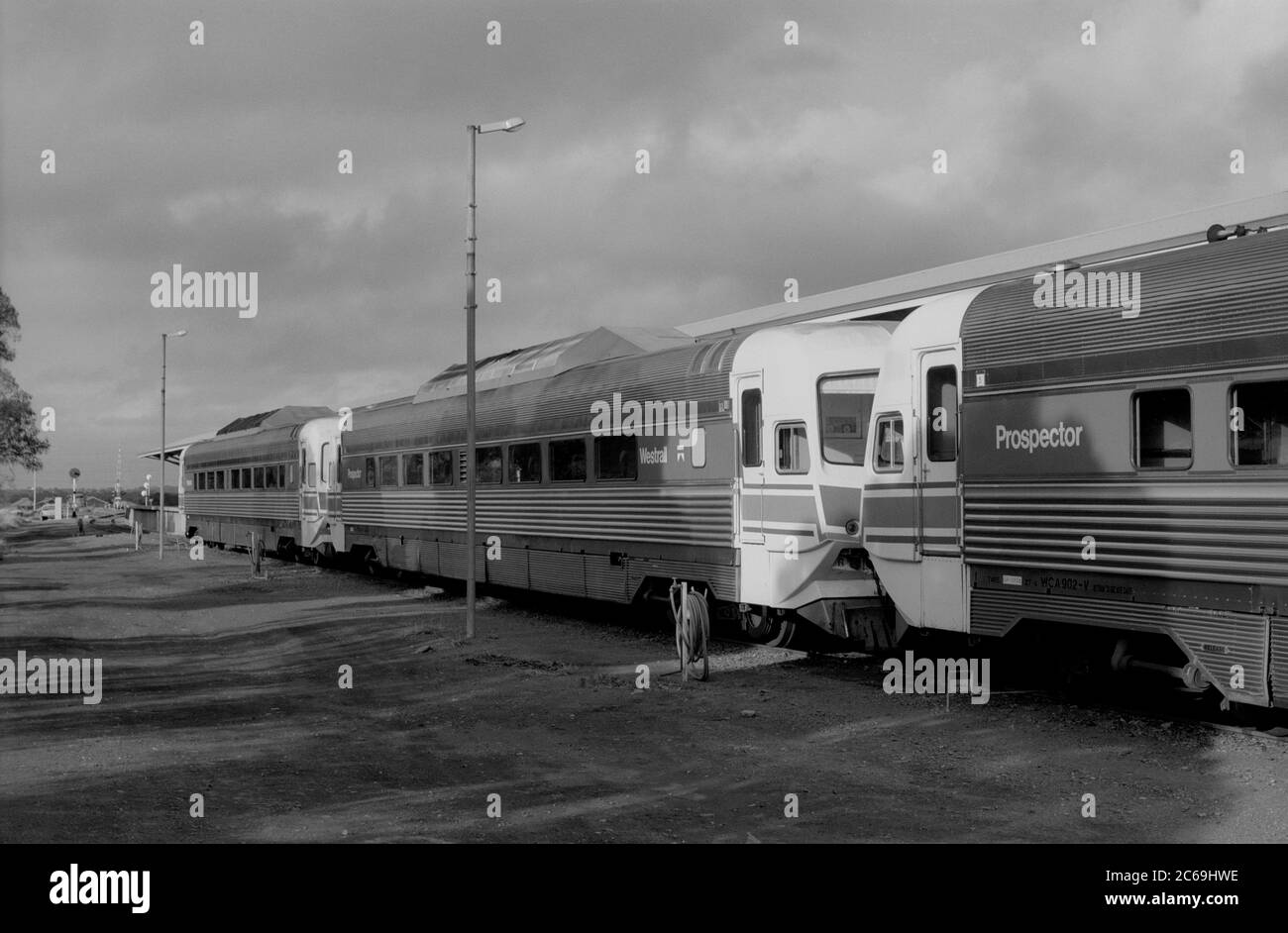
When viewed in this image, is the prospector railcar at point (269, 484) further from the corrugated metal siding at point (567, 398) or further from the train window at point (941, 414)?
the train window at point (941, 414)

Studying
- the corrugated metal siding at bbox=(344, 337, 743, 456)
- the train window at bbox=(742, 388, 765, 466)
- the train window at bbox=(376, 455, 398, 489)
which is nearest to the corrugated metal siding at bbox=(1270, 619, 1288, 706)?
the train window at bbox=(742, 388, 765, 466)

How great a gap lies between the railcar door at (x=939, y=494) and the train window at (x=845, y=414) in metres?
1.75

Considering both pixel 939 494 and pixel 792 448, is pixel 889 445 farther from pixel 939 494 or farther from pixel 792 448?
pixel 792 448

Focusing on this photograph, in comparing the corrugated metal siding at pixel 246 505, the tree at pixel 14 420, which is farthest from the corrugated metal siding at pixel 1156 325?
the tree at pixel 14 420

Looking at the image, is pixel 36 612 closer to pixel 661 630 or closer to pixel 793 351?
pixel 661 630

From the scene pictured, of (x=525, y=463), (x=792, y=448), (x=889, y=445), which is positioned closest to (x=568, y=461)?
(x=525, y=463)

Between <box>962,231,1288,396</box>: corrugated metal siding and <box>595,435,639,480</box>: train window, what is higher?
<box>962,231,1288,396</box>: corrugated metal siding

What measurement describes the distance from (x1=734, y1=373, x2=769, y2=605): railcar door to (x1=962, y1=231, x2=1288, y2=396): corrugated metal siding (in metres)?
3.51

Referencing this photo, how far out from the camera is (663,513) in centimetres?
1583

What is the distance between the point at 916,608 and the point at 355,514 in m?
19.2

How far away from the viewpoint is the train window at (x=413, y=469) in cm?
2438

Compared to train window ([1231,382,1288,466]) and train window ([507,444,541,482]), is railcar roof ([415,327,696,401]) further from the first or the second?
train window ([1231,382,1288,466])

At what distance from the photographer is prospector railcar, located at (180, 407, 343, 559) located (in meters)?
31.5

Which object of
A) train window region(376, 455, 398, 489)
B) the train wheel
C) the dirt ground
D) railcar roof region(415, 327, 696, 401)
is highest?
railcar roof region(415, 327, 696, 401)
